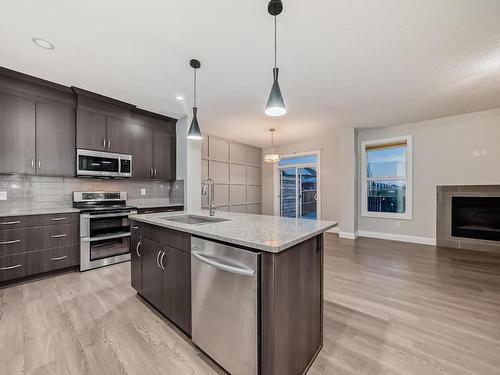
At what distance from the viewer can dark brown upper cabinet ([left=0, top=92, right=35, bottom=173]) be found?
9.21ft

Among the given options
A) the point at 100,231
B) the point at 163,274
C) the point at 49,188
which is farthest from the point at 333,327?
the point at 49,188

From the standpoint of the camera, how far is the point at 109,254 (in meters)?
3.43

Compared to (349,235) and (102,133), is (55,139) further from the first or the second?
(349,235)

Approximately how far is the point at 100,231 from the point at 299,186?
5.25 metres

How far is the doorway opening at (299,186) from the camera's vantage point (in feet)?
21.4

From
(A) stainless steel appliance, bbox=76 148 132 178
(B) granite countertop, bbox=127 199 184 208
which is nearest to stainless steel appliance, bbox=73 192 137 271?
(A) stainless steel appliance, bbox=76 148 132 178

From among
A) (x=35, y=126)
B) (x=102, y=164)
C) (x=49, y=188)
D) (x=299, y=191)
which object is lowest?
(x=299, y=191)

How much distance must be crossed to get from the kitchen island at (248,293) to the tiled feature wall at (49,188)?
110 inches

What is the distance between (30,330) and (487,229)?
22.3ft

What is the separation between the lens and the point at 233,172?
263 inches

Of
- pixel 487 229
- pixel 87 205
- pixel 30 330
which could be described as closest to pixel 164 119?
pixel 87 205

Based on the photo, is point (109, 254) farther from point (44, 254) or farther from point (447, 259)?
point (447, 259)

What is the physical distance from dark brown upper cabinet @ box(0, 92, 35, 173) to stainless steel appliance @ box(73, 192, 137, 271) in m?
0.79

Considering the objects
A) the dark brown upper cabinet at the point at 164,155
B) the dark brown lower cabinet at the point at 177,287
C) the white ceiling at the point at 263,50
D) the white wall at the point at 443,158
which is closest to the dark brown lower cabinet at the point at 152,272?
the dark brown lower cabinet at the point at 177,287
